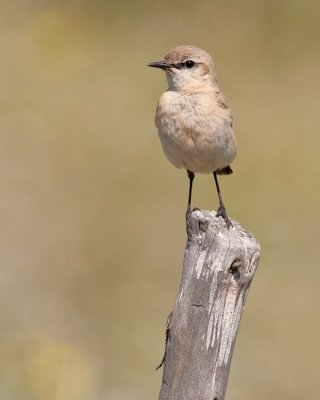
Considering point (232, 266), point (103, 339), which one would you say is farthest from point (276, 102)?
point (232, 266)

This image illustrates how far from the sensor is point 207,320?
5.52 meters

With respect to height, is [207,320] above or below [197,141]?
below

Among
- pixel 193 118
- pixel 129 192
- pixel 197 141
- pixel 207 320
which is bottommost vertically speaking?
pixel 207 320

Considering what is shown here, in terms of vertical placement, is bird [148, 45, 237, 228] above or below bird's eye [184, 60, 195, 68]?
below

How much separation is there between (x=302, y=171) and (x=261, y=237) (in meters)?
1.99

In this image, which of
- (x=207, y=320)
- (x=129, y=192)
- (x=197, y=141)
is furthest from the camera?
(x=129, y=192)

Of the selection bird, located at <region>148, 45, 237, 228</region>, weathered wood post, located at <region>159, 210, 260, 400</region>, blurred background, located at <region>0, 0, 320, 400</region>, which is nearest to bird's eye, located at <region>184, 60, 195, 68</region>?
bird, located at <region>148, 45, 237, 228</region>

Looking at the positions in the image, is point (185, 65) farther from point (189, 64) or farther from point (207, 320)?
point (207, 320)

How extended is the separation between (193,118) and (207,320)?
7.23 feet

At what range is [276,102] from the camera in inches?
607

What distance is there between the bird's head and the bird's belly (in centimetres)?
37

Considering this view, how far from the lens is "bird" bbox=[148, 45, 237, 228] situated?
7.37 meters

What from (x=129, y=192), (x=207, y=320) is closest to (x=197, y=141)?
(x=207, y=320)

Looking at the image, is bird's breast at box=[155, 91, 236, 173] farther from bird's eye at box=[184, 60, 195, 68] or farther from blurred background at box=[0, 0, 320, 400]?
blurred background at box=[0, 0, 320, 400]
